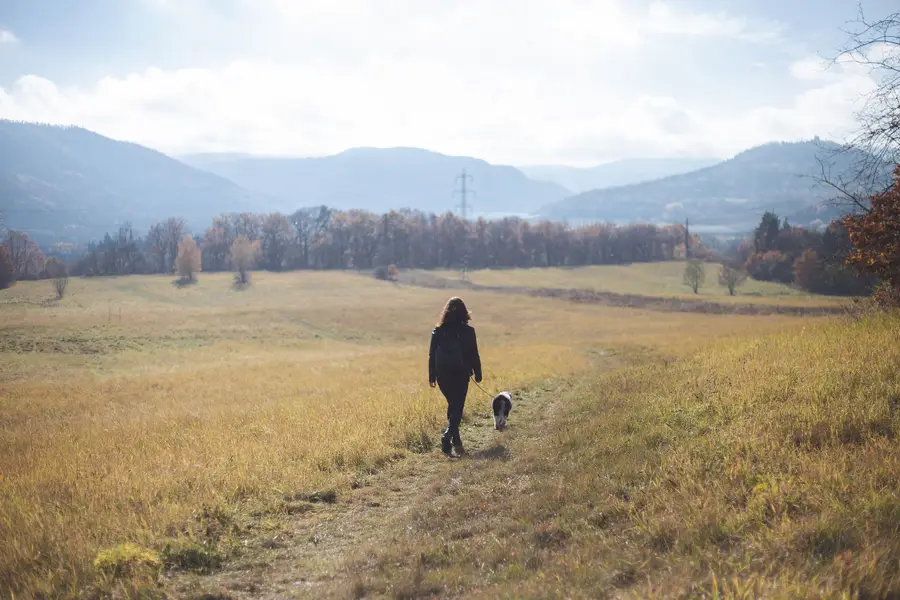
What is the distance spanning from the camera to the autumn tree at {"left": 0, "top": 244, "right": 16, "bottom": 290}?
2619 cm

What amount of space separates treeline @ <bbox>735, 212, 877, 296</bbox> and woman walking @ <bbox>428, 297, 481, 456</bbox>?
248 feet

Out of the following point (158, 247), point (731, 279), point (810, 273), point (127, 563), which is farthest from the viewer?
point (731, 279)

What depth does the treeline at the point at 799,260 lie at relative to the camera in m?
81.2

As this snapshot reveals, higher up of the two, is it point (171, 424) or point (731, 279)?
point (731, 279)

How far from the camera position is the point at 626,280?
385 feet

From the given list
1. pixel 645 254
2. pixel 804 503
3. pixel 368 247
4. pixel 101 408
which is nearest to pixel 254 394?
pixel 101 408

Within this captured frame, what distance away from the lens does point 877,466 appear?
5.35m

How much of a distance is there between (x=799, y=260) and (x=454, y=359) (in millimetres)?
100873

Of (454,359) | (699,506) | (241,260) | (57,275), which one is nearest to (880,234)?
(454,359)

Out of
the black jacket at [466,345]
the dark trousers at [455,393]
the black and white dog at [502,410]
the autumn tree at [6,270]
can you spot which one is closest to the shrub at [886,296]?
the black and white dog at [502,410]

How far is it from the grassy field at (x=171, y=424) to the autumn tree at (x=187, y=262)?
32.1 metres

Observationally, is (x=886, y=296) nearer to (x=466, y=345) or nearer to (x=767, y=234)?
(x=466, y=345)

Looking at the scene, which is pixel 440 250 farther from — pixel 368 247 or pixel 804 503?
pixel 804 503

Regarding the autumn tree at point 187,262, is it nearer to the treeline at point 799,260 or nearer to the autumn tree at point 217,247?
the autumn tree at point 217,247
